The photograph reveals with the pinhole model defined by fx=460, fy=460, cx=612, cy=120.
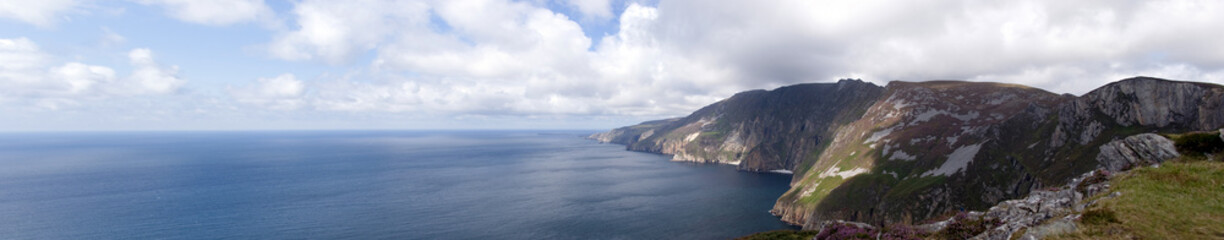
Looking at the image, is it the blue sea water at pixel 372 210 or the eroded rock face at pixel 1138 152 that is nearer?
the eroded rock face at pixel 1138 152

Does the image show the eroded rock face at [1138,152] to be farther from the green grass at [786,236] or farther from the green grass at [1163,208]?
the green grass at [786,236]

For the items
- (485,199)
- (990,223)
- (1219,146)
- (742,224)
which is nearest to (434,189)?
(485,199)

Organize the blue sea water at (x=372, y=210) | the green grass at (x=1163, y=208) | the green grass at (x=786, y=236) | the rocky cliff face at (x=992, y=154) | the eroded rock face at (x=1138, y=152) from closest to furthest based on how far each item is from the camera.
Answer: the green grass at (x=1163, y=208)
the eroded rock face at (x=1138, y=152)
the green grass at (x=786, y=236)
the rocky cliff face at (x=992, y=154)
the blue sea water at (x=372, y=210)

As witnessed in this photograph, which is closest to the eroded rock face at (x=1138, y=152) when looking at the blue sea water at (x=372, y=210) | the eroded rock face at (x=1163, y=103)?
the eroded rock face at (x=1163, y=103)

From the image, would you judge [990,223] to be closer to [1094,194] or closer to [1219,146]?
[1094,194]

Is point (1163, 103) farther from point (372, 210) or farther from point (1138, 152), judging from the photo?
point (372, 210)

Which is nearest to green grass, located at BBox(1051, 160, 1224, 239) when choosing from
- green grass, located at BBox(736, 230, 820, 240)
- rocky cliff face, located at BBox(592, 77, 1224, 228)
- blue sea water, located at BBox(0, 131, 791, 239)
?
rocky cliff face, located at BBox(592, 77, 1224, 228)
